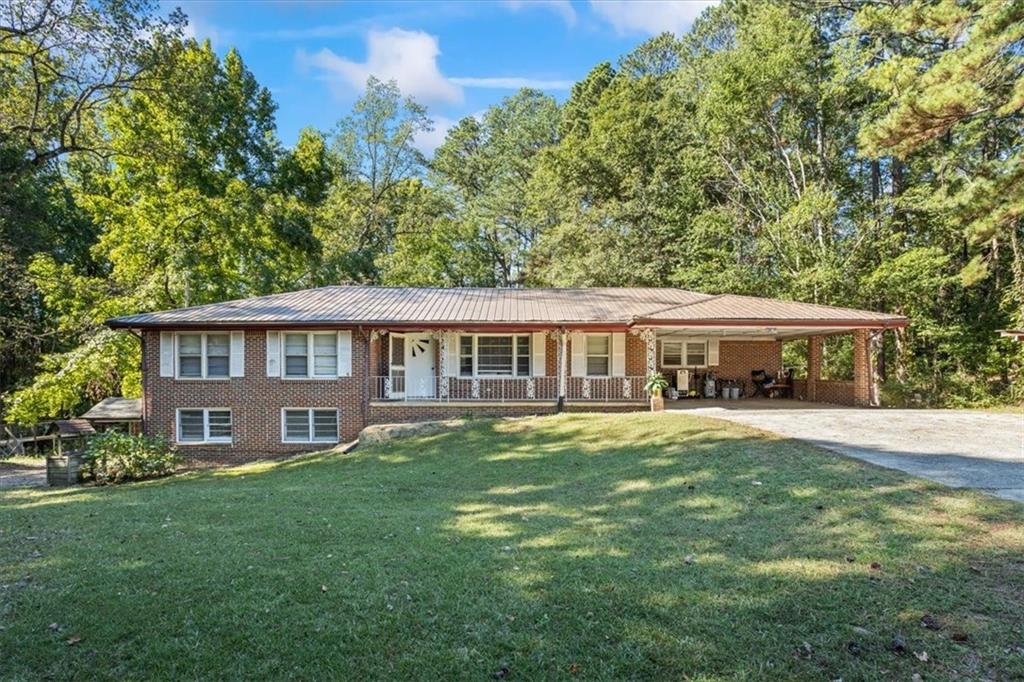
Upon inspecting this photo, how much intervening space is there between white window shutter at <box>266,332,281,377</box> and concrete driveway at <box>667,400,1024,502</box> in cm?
1149

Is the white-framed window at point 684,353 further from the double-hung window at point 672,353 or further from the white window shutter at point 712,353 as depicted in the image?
the white window shutter at point 712,353

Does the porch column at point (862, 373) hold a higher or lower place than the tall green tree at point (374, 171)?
lower

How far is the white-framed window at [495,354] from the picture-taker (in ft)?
61.3

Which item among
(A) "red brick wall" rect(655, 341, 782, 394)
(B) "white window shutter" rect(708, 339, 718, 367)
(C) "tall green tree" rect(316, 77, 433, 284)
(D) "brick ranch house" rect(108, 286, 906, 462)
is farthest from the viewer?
(C) "tall green tree" rect(316, 77, 433, 284)

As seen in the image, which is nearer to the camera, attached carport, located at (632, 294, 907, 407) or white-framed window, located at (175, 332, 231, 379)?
attached carport, located at (632, 294, 907, 407)

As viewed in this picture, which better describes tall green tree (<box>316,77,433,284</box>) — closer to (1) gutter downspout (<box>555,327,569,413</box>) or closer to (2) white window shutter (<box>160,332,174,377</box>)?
(2) white window shutter (<box>160,332,174,377</box>)

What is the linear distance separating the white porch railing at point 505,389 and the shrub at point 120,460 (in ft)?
18.1

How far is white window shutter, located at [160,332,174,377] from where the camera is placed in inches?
672

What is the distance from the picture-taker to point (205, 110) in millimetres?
15516

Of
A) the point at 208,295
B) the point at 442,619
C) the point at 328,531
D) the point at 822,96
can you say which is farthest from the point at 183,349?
the point at 822,96

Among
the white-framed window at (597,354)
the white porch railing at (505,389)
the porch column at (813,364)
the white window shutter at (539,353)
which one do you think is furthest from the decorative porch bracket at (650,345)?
the porch column at (813,364)

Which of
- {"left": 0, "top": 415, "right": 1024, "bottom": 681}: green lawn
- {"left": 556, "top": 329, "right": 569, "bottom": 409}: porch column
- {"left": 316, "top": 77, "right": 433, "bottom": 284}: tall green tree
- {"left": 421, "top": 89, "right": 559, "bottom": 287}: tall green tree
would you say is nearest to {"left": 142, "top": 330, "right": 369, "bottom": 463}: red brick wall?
{"left": 556, "top": 329, "right": 569, "bottom": 409}: porch column

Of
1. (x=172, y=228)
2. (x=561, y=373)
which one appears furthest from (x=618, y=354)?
(x=172, y=228)

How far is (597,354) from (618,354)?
2.19 ft
